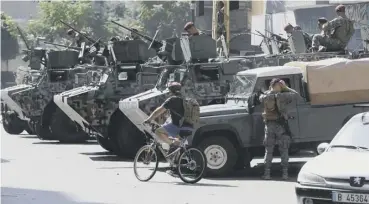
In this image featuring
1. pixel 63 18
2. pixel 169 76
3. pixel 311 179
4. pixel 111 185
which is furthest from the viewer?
pixel 63 18

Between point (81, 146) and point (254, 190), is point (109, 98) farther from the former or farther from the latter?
point (254, 190)

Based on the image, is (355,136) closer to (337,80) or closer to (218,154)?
(218,154)

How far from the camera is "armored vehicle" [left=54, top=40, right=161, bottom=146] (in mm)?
19062

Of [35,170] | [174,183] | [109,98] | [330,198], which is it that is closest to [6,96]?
[109,98]

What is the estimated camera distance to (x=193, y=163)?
13703 mm

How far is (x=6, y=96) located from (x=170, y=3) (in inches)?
2087

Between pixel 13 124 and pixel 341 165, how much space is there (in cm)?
2104

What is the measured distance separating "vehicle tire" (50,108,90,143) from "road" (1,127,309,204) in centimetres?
456

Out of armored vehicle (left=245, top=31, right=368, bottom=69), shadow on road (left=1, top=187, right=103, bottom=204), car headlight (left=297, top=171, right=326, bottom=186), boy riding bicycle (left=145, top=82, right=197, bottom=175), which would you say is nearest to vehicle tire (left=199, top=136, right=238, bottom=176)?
boy riding bicycle (left=145, top=82, right=197, bottom=175)

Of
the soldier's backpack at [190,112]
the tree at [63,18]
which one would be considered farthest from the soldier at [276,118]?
the tree at [63,18]

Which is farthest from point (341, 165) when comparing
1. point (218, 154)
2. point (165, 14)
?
point (165, 14)

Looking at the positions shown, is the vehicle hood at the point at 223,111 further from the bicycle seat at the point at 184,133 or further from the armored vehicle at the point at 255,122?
the bicycle seat at the point at 184,133

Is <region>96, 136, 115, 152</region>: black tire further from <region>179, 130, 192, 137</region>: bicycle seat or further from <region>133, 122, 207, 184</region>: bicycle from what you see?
<region>179, 130, 192, 137</region>: bicycle seat

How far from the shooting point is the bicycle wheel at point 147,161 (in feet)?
45.8
